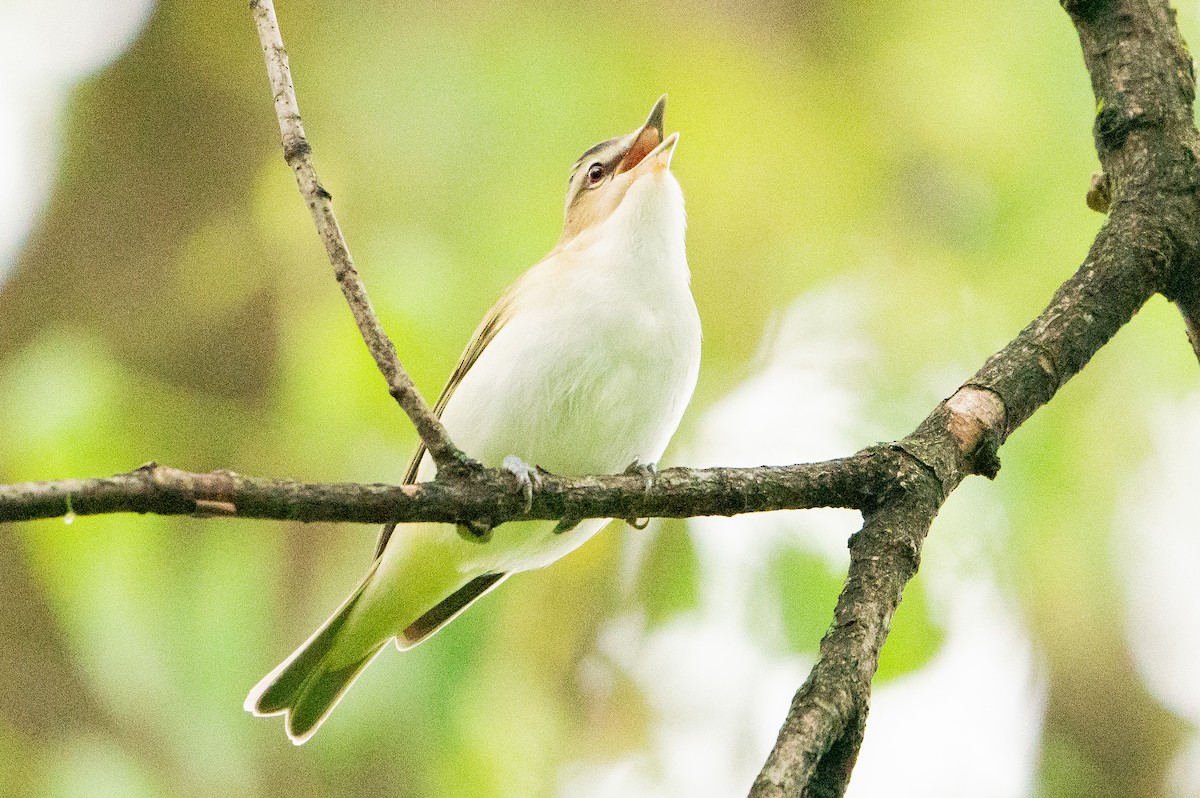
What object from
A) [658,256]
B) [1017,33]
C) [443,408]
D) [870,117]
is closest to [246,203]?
[443,408]

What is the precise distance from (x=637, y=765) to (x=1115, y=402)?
2.67m

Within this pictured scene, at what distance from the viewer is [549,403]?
3.33 meters

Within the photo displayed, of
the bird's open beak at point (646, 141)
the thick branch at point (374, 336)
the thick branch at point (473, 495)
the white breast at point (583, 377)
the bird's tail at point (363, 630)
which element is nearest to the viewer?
the thick branch at point (473, 495)

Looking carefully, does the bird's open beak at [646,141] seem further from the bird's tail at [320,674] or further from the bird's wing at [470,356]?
the bird's tail at [320,674]


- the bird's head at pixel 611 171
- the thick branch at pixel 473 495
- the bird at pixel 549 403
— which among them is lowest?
the thick branch at pixel 473 495

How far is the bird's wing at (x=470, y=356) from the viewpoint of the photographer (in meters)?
3.73

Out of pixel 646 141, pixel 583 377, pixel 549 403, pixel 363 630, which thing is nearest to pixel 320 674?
pixel 363 630

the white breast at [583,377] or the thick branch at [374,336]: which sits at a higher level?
the white breast at [583,377]

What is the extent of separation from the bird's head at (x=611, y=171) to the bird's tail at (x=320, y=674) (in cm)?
148

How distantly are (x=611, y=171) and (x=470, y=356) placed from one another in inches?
38.6

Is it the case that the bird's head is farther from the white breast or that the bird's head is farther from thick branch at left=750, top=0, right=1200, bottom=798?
thick branch at left=750, top=0, right=1200, bottom=798

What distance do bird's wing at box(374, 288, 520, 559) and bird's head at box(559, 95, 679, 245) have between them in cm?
48

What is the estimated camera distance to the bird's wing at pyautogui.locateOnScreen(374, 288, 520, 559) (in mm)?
3730

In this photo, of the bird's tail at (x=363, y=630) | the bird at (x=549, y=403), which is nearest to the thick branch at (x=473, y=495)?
the bird at (x=549, y=403)
